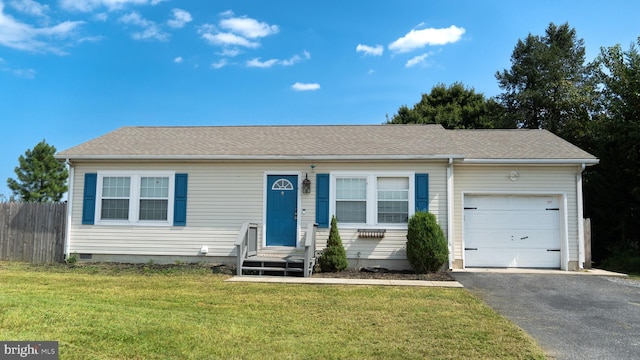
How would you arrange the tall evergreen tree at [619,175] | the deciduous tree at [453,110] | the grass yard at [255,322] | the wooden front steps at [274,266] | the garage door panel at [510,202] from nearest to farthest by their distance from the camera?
the grass yard at [255,322]
the wooden front steps at [274,266]
the garage door panel at [510,202]
the tall evergreen tree at [619,175]
the deciduous tree at [453,110]

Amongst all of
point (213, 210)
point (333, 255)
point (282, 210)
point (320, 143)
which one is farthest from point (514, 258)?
point (213, 210)

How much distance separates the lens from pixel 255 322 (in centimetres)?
522

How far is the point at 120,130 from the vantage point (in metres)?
13.4

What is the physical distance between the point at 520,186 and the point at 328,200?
478cm

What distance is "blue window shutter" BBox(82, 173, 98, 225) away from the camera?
1088 cm

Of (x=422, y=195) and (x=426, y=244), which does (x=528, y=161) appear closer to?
(x=422, y=195)

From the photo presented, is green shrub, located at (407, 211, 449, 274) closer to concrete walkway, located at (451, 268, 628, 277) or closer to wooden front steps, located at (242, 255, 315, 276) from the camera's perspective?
concrete walkway, located at (451, 268, 628, 277)

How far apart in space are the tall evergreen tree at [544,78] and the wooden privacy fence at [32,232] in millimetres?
22128

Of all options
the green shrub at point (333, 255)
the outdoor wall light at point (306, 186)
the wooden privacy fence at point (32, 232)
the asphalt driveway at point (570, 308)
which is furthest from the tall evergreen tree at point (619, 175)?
the wooden privacy fence at point (32, 232)

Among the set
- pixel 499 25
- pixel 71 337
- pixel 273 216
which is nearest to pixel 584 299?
pixel 273 216

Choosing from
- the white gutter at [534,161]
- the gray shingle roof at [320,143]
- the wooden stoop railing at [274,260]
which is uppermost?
the gray shingle roof at [320,143]

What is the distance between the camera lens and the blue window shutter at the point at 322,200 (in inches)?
408

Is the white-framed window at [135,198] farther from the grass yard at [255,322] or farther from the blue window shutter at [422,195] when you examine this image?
the blue window shutter at [422,195]

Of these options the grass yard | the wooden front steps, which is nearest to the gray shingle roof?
the wooden front steps
